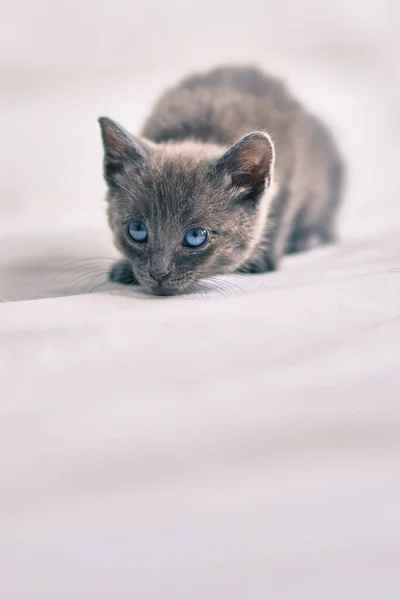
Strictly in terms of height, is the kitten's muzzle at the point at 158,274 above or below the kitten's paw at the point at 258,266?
above

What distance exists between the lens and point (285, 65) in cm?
273

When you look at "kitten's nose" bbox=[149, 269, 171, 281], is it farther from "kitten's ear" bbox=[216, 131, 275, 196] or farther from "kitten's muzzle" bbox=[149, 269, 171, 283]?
"kitten's ear" bbox=[216, 131, 275, 196]

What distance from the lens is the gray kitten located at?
1.41 m

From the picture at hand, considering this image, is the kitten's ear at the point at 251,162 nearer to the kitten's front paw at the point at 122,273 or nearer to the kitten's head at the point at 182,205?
the kitten's head at the point at 182,205

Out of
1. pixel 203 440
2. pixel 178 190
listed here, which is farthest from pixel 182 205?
pixel 203 440

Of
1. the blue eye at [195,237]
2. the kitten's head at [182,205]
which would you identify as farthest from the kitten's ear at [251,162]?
the blue eye at [195,237]

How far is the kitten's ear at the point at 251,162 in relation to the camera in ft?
4.68

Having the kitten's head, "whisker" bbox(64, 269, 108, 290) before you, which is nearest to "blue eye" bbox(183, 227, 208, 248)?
the kitten's head

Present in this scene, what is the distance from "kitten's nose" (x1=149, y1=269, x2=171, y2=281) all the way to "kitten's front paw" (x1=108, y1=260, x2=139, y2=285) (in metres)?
0.14

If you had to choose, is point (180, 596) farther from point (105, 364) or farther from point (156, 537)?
point (105, 364)

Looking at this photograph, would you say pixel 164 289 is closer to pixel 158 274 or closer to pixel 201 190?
pixel 158 274

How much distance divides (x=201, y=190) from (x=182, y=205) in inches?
2.5

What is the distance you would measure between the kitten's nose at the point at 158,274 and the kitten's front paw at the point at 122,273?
0.14m

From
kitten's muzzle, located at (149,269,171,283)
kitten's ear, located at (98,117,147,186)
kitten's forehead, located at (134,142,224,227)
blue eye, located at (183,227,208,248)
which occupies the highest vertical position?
kitten's ear, located at (98,117,147,186)
